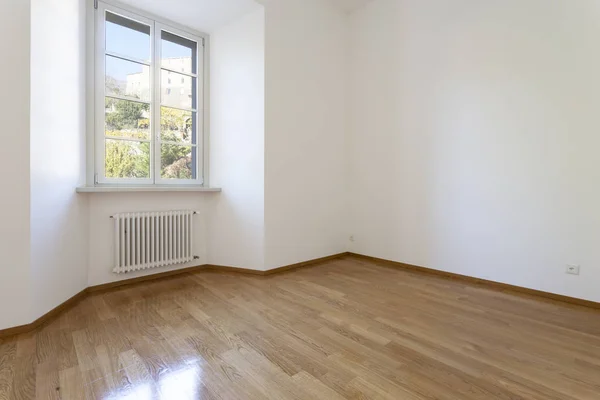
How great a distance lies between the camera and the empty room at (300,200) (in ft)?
5.71

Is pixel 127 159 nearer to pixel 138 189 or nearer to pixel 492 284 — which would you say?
pixel 138 189

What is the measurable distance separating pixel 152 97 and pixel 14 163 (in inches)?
63.7

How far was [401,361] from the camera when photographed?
172cm

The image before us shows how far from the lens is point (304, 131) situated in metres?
3.77

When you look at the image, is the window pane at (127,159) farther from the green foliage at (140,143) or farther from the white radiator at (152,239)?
the white radiator at (152,239)

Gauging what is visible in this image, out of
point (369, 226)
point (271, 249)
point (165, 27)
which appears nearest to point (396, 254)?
point (369, 226)

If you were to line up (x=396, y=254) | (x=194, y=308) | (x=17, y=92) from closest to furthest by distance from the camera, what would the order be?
(x=17, y=92) → (x=194, y=308) → (x=396, y=254)

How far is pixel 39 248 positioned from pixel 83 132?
46.9 inches

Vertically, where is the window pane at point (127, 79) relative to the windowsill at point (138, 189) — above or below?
above

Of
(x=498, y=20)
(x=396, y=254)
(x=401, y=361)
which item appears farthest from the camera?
(x=396, y=254)

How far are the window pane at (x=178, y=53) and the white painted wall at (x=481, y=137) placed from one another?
7.21 ft

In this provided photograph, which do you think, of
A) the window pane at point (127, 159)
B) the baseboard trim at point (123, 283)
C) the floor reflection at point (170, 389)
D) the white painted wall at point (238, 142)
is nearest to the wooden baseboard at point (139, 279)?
the baseboard trim at point (123, 283)

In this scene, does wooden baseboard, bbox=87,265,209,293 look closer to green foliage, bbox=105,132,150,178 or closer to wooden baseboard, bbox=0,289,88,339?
wooden baseboard, bbox=0,289,88,339

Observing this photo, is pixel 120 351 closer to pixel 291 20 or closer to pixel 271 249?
pixel 271 249
